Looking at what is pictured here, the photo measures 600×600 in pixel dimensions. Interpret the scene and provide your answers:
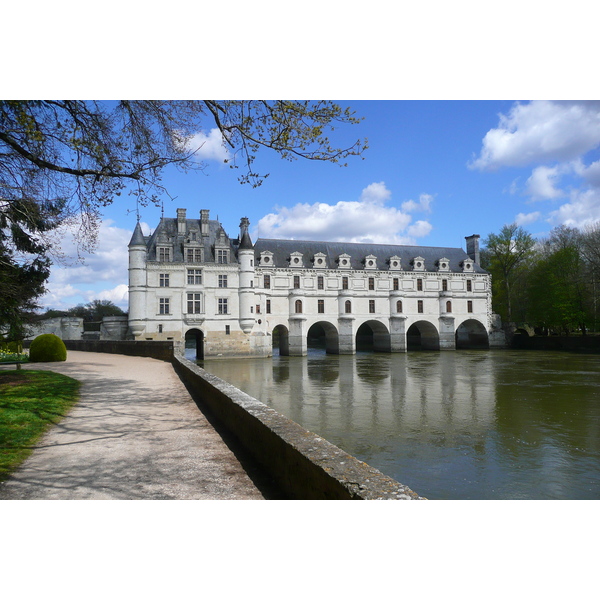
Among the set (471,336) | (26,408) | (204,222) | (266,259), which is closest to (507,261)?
(471,336)

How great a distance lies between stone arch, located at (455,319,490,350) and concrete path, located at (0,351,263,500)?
39.0 metres

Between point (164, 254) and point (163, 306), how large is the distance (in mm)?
3695

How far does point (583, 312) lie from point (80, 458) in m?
39.1

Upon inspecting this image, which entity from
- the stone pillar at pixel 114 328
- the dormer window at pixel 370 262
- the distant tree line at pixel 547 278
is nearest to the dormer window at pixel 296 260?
the dormer window at pixel 370 262

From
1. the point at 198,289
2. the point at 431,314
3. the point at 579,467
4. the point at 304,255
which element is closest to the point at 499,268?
the point at 431,314

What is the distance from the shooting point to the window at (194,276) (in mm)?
33969

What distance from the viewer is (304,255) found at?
40531 millimetres

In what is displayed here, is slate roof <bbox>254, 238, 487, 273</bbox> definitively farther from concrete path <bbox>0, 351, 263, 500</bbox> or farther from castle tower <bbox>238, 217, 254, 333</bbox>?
concrete path <bbox>0, 351, 263, 500</bbox>

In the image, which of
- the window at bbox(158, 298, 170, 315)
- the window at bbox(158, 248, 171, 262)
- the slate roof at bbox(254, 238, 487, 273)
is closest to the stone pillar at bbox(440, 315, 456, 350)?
the slate roof at bbox(254, 238, 487, 273)

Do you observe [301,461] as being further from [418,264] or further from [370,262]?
[418,264]

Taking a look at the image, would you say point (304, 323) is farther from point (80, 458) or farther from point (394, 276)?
point (80, 458)

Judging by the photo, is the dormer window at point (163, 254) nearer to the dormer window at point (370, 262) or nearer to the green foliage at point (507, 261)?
the dormer window at point (370, 262)

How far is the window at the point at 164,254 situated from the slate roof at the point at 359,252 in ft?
24.2

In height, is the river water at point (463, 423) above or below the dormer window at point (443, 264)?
below
